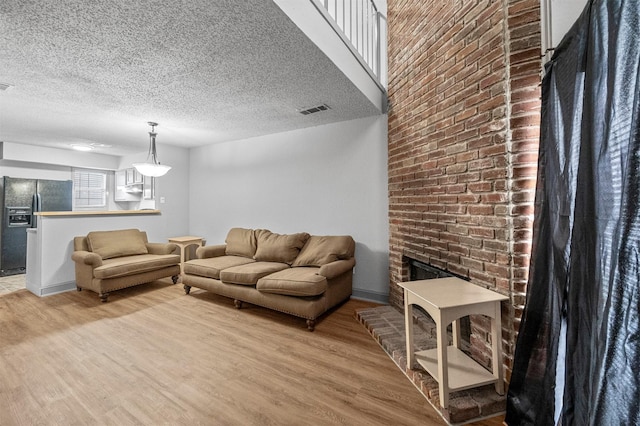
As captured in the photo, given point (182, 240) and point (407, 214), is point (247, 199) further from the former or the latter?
point (407, 214)

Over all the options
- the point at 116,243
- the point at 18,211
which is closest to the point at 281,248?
the point at 116,243

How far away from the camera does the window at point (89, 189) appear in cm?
610

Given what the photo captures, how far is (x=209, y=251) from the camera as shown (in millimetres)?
4004

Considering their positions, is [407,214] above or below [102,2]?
below

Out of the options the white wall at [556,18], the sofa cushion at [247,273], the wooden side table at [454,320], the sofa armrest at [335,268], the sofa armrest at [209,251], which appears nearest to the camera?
the white wall at [556,18]

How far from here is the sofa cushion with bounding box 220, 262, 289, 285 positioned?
3.06m

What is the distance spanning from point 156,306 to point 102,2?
3035mm

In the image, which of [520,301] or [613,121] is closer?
[613,121]

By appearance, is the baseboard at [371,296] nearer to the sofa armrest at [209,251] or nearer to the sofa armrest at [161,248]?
the sofa armrest at [209,251]

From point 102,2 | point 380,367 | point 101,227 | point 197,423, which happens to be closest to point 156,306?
point 101,227

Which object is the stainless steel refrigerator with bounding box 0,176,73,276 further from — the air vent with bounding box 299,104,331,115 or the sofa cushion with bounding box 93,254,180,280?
the air vent with bounding box 299,104,331,115

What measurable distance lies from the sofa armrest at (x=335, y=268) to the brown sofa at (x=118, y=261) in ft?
8.63

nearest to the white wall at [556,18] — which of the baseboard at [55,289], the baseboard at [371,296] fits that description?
the baseboard at [371,296]

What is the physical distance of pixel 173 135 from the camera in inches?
179
